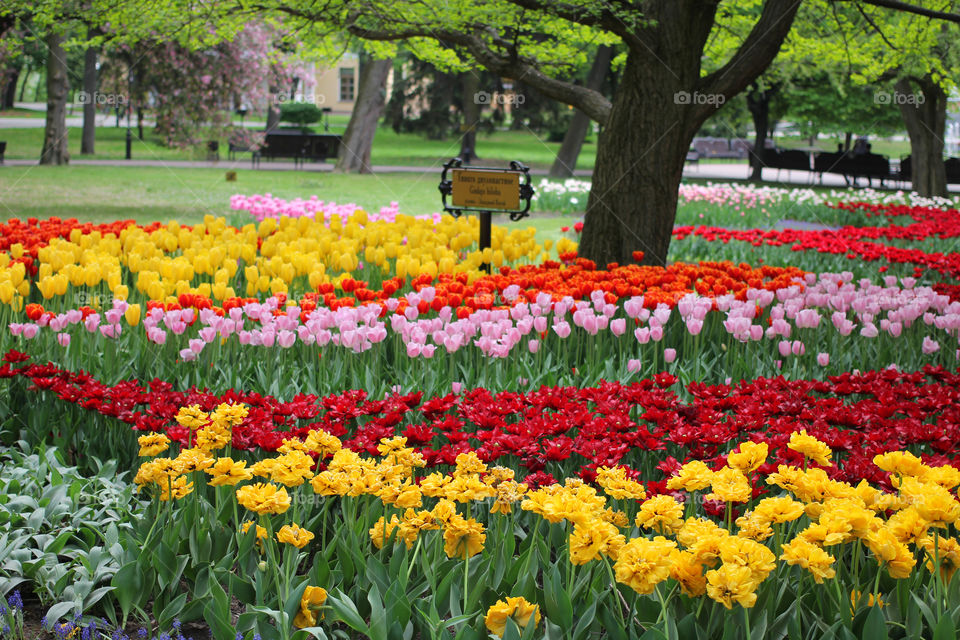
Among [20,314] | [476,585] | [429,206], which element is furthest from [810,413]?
[429,206]

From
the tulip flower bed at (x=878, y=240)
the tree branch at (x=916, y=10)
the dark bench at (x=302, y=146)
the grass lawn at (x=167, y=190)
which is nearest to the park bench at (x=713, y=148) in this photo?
the grass lawn at (x=167, y=190)

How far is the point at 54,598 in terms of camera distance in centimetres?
282

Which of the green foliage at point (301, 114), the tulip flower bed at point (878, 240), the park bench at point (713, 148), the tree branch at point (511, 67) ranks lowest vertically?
the tulip flower bed at point (878, 240)

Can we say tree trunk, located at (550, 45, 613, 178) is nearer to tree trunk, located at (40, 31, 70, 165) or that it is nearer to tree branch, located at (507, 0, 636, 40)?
tree trunk, located at (40, 31, 70, 165)

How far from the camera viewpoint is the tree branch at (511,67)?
8266 millimetres

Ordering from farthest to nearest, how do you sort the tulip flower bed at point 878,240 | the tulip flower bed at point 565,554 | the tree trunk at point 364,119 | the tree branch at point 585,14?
the tree trunk at point 364,119, the tulip flower bed at point 878,240, the tree branch at point 585,14, the tulip flower bed at point 565,554

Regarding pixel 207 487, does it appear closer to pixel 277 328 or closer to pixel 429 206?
pixel 277 328

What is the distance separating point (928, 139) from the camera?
727 inches

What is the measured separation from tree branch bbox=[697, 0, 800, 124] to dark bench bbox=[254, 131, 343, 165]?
18.6 meters

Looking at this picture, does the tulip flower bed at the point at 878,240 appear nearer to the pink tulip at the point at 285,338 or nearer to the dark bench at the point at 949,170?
the pink tulip at the point at 285,338

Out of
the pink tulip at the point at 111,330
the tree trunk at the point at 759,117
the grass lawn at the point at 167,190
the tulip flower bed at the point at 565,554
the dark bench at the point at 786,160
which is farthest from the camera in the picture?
the dark bench at the point at 786,160

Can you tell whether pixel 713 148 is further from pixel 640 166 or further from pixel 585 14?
pixel 585 14

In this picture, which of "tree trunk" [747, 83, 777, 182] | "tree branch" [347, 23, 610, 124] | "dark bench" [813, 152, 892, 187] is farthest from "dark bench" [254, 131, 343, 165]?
"tree branch" [347, 23, 610, 124]

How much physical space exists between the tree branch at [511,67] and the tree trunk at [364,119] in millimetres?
15549
